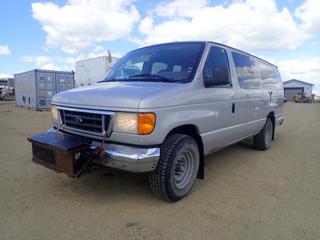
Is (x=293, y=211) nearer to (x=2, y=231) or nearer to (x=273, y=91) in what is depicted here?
(x=2, y=231)

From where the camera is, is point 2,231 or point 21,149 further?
point 21,149

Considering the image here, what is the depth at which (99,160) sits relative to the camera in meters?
3.15

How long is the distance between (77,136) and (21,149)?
347 centimetres

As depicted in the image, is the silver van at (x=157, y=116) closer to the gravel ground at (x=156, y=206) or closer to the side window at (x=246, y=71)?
the side window at (x=246, y=71)

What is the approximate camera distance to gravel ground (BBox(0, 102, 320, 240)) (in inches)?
114

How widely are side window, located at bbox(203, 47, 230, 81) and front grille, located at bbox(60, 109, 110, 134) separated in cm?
161

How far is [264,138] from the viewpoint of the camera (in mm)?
6613

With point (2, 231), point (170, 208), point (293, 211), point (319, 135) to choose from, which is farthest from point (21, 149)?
point (319, 135)

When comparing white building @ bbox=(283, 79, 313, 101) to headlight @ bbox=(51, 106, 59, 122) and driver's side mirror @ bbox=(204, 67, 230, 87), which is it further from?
headlight @ bbox=(51, 106, 59, 122)

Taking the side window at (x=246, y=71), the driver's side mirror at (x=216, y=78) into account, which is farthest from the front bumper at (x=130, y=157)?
the side window at (x=246, y=71)

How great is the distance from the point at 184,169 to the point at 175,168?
0.26m

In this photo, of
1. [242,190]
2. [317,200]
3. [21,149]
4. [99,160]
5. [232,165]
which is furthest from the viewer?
[21,149]

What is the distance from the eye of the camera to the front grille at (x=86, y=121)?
3.15 meters

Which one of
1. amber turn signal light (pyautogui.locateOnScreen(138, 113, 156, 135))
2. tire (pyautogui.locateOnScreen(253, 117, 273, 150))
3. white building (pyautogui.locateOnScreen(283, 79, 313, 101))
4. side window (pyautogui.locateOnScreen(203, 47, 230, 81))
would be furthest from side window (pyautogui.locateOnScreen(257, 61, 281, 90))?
white building (pyautogui.locateOnScreen(283, 79, 313, 101))
